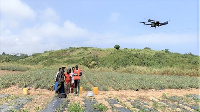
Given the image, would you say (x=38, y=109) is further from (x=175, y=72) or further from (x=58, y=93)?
(x=175, y=72)

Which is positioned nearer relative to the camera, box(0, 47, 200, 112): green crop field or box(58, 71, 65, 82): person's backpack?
box(0, 47, 200, 112): green crop field

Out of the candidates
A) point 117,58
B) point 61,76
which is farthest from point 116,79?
point 117,58

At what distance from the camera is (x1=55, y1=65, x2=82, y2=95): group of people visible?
1311cm

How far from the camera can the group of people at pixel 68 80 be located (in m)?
13.1

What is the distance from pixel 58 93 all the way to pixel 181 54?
5205 cm

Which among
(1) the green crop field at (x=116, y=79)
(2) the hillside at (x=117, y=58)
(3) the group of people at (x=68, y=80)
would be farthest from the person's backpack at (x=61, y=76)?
(2) the hillside at (x=117, y=58)

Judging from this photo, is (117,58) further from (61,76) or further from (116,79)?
(61,76)

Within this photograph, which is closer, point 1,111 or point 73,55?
point 1,111

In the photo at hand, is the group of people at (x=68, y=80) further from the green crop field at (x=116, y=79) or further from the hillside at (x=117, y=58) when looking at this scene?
the hillside at (x=117, y=58)

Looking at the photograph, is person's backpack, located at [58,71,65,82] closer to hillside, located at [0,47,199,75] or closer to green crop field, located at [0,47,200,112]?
green crop field, located at [0,47,200,112]

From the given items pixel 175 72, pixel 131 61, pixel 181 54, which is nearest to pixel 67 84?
pixel 175 72

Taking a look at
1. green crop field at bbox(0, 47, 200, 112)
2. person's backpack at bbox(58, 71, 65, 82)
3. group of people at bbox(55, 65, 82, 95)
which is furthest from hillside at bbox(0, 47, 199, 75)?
person's backpack at bbox(58, 71, 65, 82)

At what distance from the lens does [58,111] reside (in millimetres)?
9570

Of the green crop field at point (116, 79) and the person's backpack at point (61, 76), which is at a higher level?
the person's backpack at point (61, 76)
